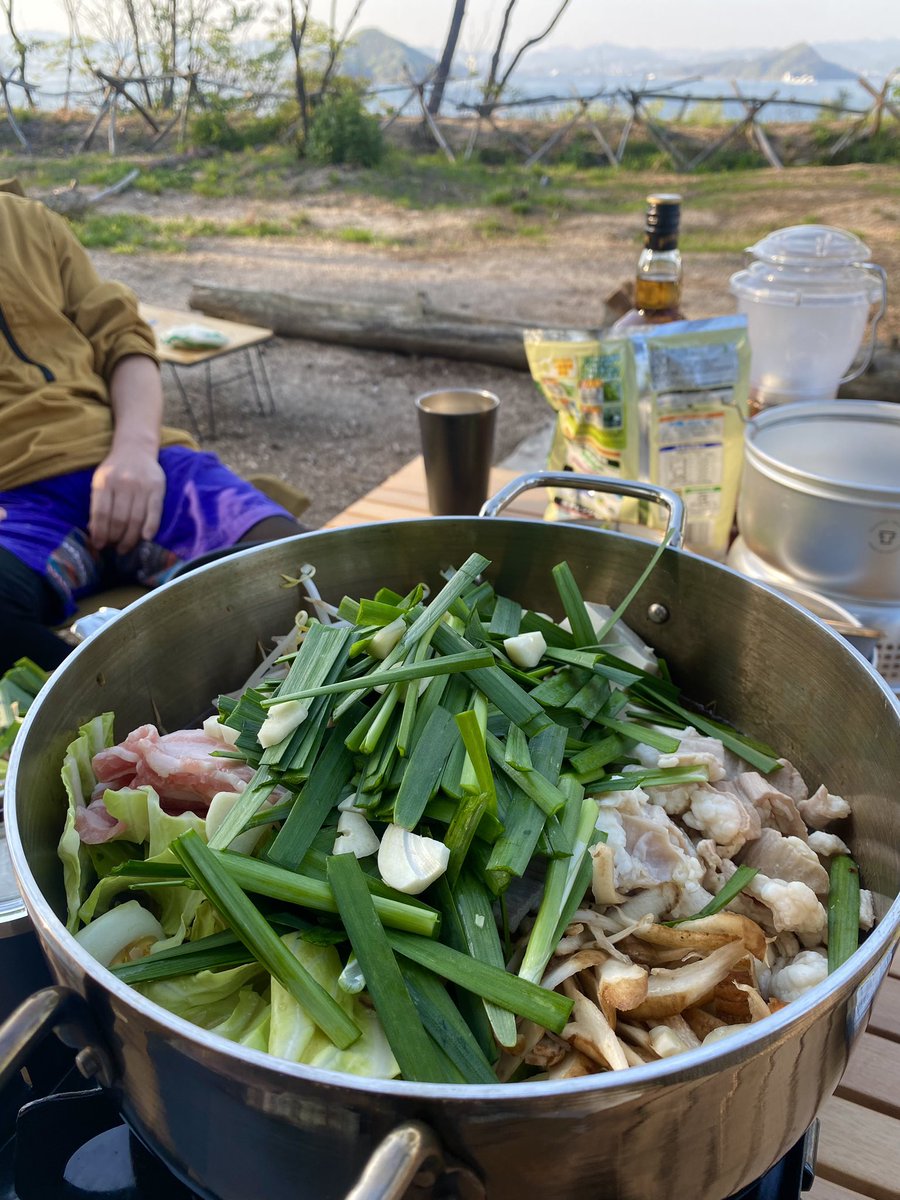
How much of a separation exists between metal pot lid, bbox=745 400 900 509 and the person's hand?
151cm

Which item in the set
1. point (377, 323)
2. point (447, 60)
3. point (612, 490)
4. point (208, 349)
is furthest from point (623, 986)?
point (447, 60)

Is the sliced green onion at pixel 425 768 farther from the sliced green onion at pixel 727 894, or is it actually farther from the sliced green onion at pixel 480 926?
the sliced green onion at pixel 727 894

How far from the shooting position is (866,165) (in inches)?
495

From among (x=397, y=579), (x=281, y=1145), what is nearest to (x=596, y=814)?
(x=281, y=1145)

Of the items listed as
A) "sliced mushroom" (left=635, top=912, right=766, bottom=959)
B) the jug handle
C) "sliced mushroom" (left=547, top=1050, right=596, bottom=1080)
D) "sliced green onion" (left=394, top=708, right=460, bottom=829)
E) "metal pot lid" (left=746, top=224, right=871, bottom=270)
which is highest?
"metal pot lid" (left=746, top=224, right=871, bottom=270)

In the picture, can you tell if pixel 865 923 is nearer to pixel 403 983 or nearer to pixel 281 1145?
pixel 403 983

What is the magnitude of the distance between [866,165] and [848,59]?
3483cm

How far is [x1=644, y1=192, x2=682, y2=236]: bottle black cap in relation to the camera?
5.86 ft

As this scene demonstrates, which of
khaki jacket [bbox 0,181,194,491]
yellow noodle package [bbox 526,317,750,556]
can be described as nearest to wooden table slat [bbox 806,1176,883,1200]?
yellow noodle package [bbox 526,317,750,556]

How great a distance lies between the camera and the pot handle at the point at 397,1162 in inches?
20.0

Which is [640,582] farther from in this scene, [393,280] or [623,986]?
[393,280]

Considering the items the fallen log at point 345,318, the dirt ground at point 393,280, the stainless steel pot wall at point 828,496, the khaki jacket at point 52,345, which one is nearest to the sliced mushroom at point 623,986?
the stainless steel pot wall at point 828,496

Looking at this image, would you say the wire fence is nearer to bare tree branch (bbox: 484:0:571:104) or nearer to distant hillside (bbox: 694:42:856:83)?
bare tree branch (bbox: 484:0:571:104)

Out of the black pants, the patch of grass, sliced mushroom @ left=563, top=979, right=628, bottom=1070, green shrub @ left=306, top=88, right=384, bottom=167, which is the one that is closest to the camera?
sliced mushroom @ left=563, top=979, right=628, bottom=1070
